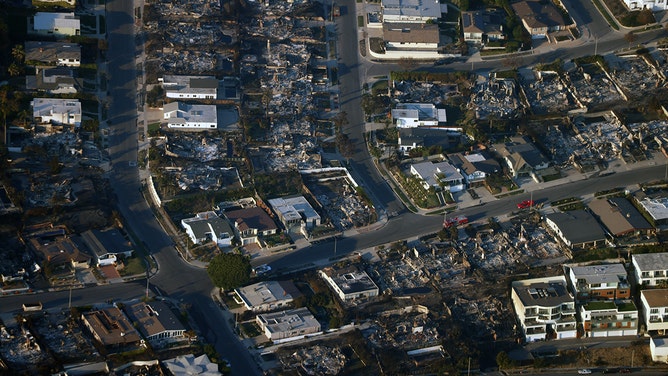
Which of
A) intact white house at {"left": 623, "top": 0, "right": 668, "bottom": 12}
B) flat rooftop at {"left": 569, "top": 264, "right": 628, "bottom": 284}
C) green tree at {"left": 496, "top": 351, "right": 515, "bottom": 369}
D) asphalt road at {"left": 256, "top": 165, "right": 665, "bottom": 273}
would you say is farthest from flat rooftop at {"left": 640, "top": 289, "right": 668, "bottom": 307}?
intact white house at {"left": 623, "top": 0, "right": 668, "bottom": 12}

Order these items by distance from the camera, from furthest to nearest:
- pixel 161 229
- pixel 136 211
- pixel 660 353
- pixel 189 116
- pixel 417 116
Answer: pixel 417 116 < pixel 189 116 < pixel 136 211 < pixel 161 229 < pixel 660 353

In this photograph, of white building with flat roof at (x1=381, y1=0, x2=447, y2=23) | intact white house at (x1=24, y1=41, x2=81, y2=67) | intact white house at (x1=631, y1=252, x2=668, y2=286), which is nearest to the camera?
intact white house at (x1=631, y1=252, x2=668, y2=286)

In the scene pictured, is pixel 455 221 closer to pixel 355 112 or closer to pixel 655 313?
pixel 355 112

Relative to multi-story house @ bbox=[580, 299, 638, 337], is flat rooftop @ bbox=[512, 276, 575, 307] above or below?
above

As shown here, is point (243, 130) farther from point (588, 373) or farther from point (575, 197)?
point (588, 373)

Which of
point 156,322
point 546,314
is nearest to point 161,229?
point 156,322

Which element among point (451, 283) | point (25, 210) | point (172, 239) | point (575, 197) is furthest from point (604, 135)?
point (25, 210)

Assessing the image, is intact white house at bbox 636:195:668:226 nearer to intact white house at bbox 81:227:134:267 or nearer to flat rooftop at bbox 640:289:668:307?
flat rooftop at bbox 640:289:668:307
